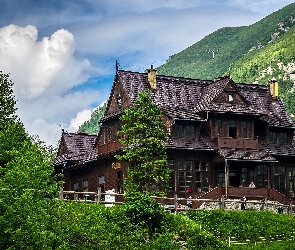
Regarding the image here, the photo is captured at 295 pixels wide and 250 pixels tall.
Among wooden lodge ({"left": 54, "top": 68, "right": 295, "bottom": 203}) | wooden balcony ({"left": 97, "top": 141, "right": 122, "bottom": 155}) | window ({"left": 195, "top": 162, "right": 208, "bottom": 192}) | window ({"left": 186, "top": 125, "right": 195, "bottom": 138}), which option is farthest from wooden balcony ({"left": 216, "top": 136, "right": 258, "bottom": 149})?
wooden balcony ({"left": 97, "top": 141, "right": 122, "bottom": 155})

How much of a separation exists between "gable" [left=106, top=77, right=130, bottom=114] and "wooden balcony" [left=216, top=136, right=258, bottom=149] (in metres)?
8.39

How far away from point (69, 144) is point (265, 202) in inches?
976

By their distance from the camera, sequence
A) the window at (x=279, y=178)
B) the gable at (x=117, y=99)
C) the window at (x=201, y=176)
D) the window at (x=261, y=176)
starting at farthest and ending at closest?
the window at (x=279, y=178)
the gable at (x=117, y=99)
the window at (x=261, y=176)
the window at (x=201, y=176)

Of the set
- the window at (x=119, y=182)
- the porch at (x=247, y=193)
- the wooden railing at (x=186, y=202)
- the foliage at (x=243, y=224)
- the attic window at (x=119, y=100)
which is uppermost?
the attic window at (x=119, y=100)

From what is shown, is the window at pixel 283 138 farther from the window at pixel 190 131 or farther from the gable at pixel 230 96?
the window at pixel 190 131

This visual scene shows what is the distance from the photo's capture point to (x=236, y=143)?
63.9 metres

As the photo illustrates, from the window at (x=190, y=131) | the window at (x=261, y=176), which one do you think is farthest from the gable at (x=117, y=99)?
the window at (x=261, y=176)

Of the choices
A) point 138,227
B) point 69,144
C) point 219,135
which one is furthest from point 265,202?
point 69,144

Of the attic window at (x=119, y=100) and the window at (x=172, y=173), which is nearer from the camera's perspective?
the window at (x=172, y=173)

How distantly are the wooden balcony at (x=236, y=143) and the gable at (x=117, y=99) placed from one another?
27.5ft

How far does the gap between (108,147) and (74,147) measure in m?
11.0

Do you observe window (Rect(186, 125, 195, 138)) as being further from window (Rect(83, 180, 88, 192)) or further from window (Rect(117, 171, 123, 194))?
window (Rect(83, 180, 88, 192))

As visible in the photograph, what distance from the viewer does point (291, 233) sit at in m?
52.7

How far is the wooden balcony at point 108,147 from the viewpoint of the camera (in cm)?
6376
